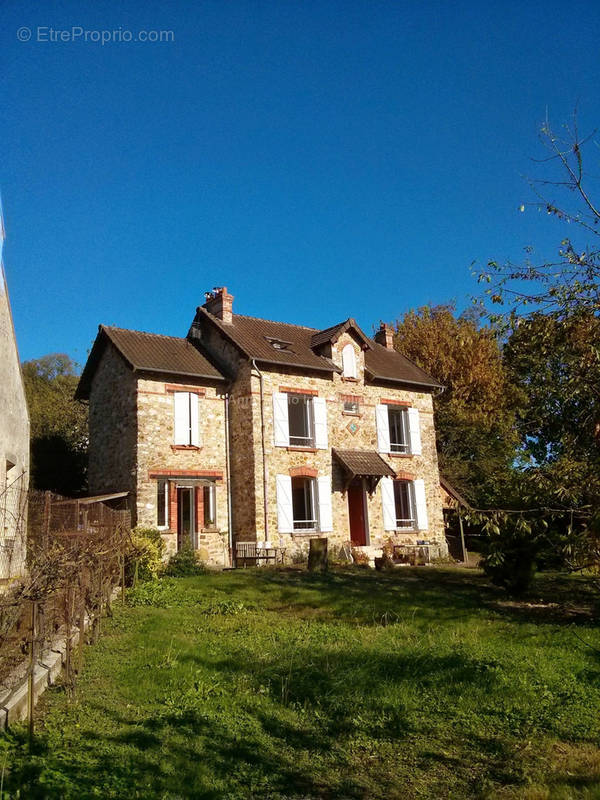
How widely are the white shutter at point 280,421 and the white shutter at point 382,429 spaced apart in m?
3.73

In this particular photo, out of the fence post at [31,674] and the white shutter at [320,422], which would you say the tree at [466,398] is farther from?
the fence post at [31,674]

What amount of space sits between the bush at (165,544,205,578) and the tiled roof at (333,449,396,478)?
5946 millimetres

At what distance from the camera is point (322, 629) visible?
9.24 metres

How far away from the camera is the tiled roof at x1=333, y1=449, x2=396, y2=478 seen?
20.9m

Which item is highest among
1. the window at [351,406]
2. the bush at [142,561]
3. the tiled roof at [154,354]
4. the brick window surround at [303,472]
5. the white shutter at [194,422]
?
the tiled roof at [154,354]

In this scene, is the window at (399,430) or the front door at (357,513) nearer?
the front door at (357,513)

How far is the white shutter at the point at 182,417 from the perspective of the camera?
19500 millimetres

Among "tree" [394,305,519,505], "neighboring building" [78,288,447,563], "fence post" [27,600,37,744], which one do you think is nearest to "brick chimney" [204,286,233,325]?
"neighboring building" [78,288,447,563]

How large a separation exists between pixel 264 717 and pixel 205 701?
0.63m

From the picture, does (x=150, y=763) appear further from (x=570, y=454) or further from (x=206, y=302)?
(x=206, y=302)

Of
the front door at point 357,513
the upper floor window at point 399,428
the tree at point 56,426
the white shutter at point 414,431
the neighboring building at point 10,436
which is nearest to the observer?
the neighboring building at point 10,436

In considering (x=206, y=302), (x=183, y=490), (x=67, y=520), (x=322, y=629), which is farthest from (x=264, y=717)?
(x=206, y=302)

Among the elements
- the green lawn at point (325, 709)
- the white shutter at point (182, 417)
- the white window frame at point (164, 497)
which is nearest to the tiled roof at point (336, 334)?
the white shutter at point (182, 417)

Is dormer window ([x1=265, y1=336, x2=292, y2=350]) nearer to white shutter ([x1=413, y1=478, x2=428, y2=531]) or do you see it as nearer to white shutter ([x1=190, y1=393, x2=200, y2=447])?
white shutter ([x1=190, y1=393, x2=200, y2=447])
